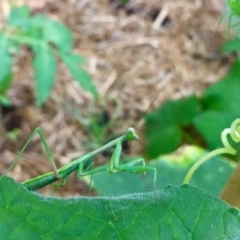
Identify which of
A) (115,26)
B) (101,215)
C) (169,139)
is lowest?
(169,139)

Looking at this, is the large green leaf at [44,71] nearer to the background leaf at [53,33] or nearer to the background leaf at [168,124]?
the background leaf at [53,33]

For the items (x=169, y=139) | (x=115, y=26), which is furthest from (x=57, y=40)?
(x=115, y=26)

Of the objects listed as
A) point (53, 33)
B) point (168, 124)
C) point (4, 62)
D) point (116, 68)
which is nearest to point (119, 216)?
point (4, 62)

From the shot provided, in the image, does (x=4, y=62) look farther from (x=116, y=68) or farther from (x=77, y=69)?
(x=116, y=68)

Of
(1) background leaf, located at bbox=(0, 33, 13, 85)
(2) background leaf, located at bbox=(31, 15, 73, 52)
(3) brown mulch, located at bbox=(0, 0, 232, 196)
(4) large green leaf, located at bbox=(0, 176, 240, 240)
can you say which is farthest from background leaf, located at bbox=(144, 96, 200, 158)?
(4) large green leaf, located at bbox=(0, 176, 240, 240)

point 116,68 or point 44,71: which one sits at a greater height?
point 44,71

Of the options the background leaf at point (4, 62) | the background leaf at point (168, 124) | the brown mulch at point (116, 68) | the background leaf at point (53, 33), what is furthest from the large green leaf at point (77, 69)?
the brown mulch at point (116, 68)

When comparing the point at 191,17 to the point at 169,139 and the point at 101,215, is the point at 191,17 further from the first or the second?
the point at 101,215

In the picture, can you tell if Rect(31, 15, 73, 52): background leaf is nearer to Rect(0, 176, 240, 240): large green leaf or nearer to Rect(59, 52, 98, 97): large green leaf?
Rect(59, 52, 98, 97): large green leaf
